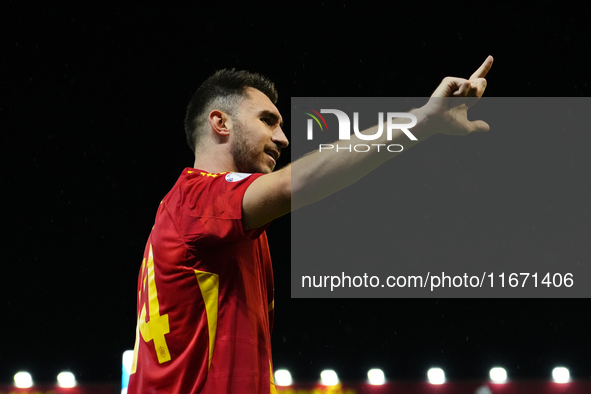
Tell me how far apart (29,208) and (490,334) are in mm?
3066

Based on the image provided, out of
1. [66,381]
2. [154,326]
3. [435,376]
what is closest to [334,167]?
[154,326]

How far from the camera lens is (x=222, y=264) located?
89cm

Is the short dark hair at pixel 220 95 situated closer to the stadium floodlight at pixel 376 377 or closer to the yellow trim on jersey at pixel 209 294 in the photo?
the yellow trim on jersey at pixel 209 294

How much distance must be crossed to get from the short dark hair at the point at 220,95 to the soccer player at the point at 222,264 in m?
0.17

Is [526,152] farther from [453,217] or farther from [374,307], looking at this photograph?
[374,307]

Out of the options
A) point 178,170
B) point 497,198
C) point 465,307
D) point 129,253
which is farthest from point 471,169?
point 129,253

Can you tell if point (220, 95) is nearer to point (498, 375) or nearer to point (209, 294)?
point (209, 294)

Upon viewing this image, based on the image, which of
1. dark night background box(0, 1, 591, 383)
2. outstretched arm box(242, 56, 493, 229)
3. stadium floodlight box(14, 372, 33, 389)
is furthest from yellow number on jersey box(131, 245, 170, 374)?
dark night background box(0, 1, 591, 383)

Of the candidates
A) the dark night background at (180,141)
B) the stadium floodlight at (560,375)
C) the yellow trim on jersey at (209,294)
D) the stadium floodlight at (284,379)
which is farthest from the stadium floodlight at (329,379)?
the yellow trim on jersey at (209,294)

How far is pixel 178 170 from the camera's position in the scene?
3.59 metres

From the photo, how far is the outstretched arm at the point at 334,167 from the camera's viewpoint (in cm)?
74

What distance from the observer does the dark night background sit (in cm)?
314

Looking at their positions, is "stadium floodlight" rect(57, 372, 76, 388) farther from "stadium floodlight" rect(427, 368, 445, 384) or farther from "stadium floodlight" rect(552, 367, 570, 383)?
"stadium floodlight" rect(552, 367, 570, 383)

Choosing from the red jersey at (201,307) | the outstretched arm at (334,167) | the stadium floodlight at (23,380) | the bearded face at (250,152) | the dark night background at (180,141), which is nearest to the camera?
the outstretched arm at (334,167)
